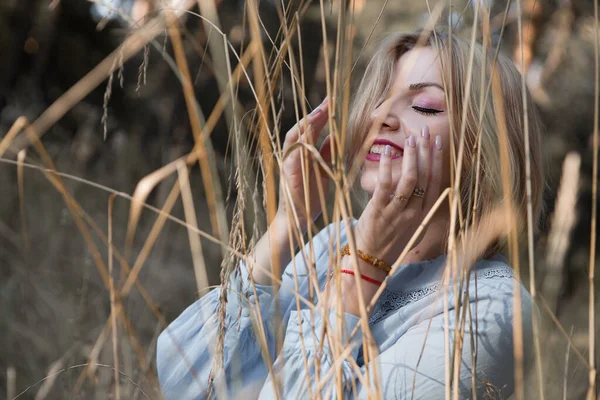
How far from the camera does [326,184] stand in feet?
4.41

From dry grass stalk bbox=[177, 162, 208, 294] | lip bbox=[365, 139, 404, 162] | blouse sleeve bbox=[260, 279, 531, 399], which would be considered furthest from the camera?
lip bbox=[365, 139, 404, 162]

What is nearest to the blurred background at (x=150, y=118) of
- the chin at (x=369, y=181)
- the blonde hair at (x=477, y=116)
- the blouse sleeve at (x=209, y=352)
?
the blouse sleeve at (x=209, y=352)

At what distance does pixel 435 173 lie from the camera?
43.1 inches

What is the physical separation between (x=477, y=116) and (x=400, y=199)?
0.91 feet

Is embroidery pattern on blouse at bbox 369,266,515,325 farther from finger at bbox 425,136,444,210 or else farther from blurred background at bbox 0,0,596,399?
blurred background at bbox 0,0,596,399

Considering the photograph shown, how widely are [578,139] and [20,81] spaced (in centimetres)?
344

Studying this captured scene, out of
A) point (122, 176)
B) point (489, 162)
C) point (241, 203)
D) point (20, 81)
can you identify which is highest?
point (20, 81)

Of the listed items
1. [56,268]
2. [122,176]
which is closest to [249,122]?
[56,268]

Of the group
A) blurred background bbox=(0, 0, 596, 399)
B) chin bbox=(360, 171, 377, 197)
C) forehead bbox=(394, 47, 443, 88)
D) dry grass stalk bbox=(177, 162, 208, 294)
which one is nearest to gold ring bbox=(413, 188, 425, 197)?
chin bbox=(360, 171, 377, 197)

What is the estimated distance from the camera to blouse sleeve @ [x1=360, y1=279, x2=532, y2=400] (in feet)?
3.40

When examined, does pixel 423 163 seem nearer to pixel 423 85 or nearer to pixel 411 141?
pixel 411 141

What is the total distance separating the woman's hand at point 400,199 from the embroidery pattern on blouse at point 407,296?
14cm

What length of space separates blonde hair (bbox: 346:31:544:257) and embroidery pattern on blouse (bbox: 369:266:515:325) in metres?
0.08

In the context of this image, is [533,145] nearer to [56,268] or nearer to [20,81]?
[56,268]
